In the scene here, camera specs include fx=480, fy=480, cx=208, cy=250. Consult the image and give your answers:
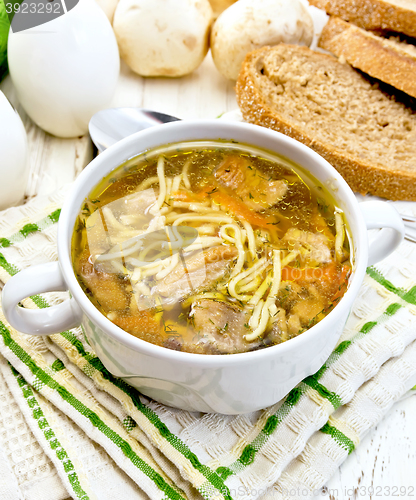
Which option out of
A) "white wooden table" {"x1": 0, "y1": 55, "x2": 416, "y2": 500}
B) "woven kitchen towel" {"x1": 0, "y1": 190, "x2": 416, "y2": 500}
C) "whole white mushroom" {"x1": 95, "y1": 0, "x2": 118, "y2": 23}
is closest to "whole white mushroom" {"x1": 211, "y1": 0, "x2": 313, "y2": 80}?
"white wooden table" {"x1": 0, "y1": 55, "x2": 416, "y2": 500}

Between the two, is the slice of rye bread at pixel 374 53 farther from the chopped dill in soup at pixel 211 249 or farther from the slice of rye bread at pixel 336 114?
the chopped dill in soup at pixel 211 249

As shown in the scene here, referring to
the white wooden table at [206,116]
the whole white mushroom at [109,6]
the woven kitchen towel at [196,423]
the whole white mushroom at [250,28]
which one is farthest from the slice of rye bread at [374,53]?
the woven kitchen towel at [196,423]

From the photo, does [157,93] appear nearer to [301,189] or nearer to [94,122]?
[94,122]

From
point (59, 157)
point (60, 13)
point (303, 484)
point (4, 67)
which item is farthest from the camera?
point (4, 67)

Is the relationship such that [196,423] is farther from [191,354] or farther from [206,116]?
[206,116]

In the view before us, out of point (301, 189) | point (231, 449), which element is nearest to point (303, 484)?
point (231, 449)

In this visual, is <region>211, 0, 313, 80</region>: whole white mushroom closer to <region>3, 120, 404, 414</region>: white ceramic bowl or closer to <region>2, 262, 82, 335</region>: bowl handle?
<region>3, 120, 404, 414</region>: white ceramic bowl
